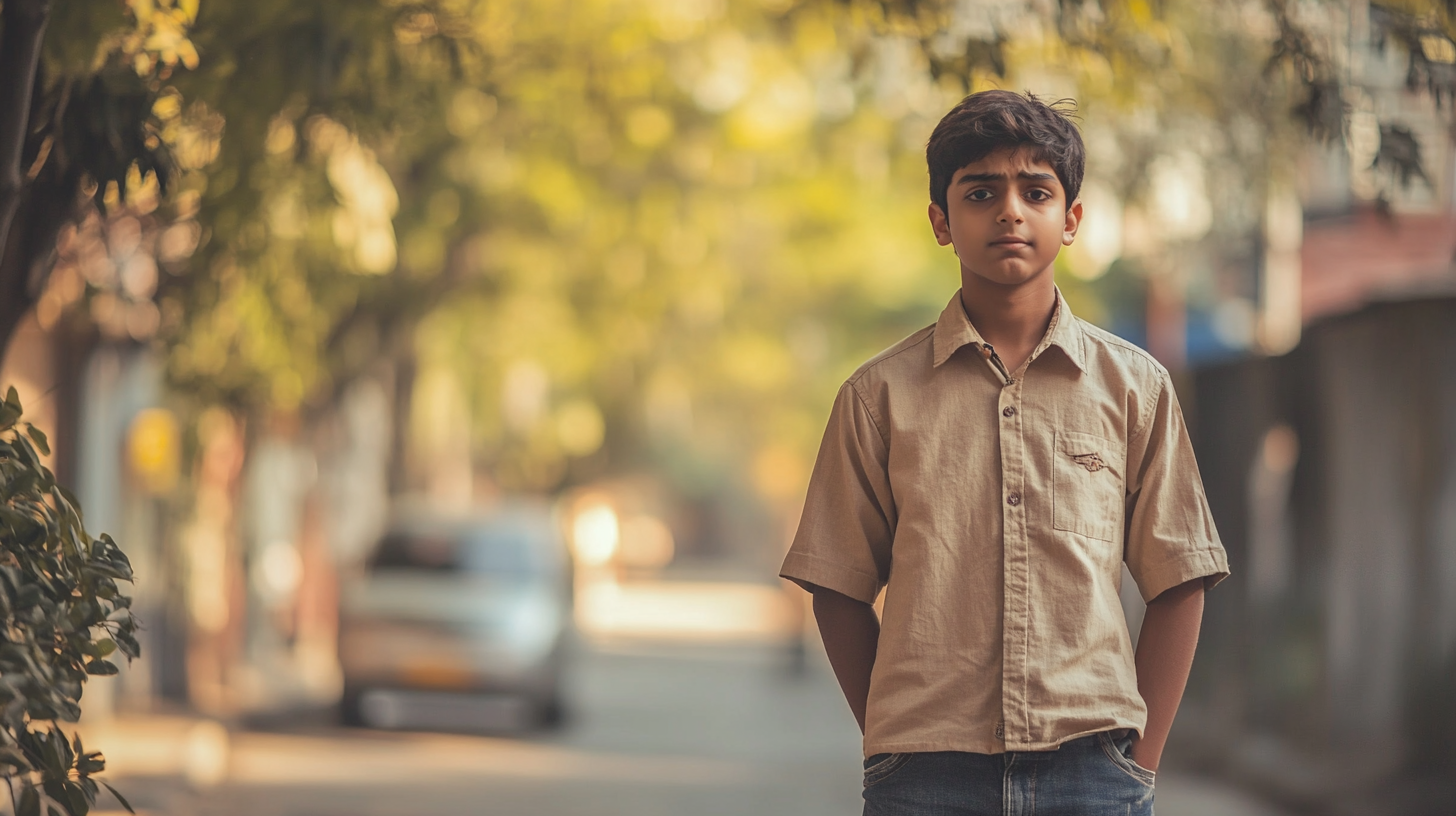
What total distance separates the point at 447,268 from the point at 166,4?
1371cm

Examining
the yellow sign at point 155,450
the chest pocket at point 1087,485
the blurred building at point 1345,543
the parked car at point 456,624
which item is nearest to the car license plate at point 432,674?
the parked car at point 456,624

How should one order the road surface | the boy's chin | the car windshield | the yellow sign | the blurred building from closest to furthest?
the boy's chin → the blurred building → the road surface → the car windshield → the yellow sign

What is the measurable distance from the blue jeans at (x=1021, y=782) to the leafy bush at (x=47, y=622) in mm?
1452

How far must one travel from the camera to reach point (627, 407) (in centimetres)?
3638

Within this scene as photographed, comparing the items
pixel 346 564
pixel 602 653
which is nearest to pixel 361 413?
pixel 346 564

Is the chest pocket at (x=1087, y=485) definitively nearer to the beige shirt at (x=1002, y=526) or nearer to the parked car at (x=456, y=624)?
the beige shirt at (x=1002, y=526)

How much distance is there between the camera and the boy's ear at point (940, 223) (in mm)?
3125

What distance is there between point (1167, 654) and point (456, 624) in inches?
550

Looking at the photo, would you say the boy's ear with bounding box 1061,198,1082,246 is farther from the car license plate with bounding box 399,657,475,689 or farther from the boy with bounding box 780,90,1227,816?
the car license plate with bounding box 399,657,475,689

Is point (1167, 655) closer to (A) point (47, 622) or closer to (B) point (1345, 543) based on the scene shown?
(A) point (47, 622)

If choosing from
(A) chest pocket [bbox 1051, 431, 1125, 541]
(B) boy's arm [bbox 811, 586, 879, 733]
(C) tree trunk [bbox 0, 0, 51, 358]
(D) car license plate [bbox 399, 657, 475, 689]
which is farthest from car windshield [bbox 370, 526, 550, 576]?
(A) chest pocket [bbox 1051, 431, 1125, 541]

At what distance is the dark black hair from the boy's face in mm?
16

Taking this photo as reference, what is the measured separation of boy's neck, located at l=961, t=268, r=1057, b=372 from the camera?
10.2ft

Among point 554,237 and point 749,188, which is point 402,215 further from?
point 749,188
